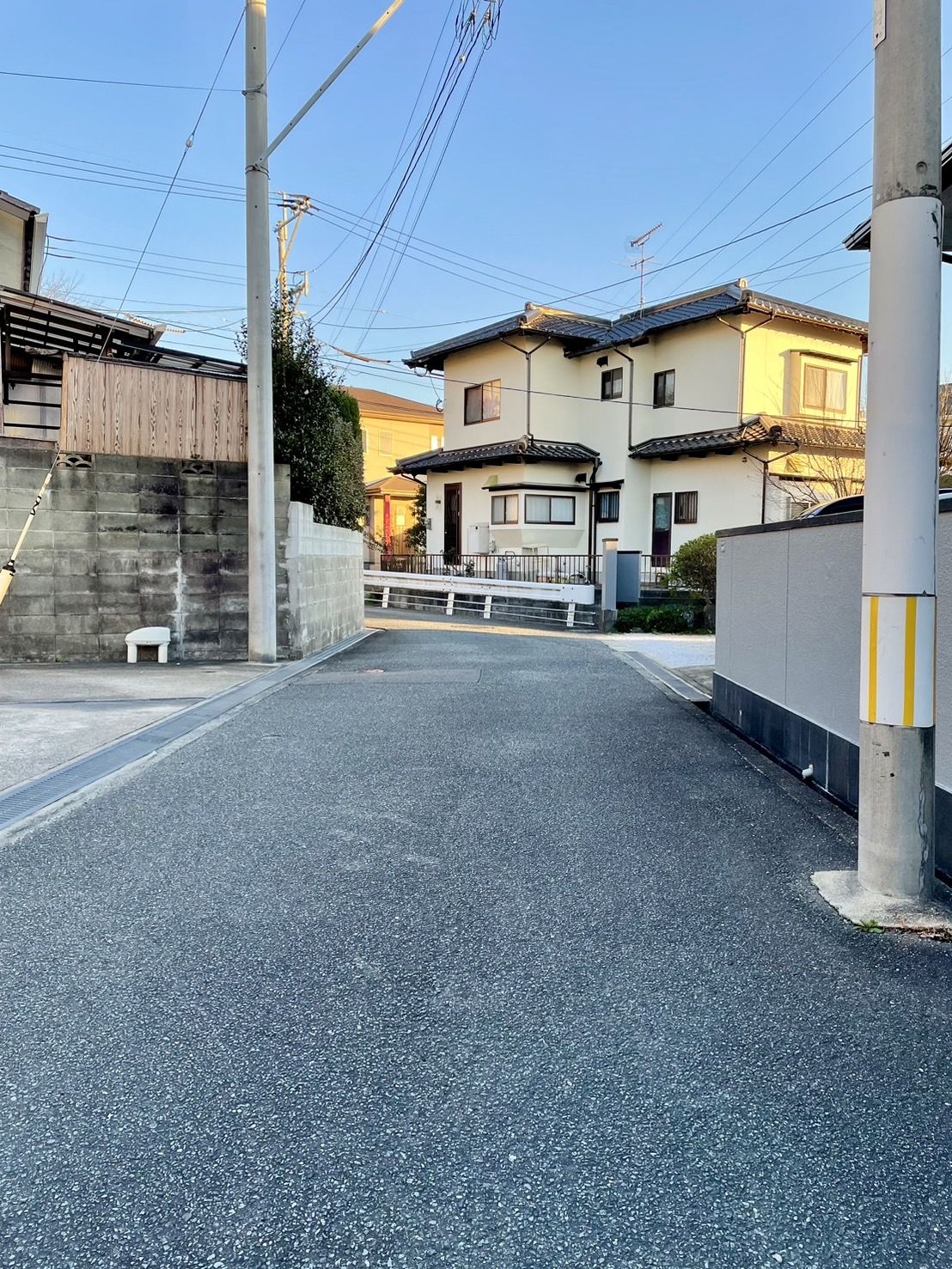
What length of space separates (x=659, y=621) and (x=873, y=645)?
13312mm

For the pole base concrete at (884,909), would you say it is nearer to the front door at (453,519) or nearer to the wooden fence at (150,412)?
the wooden fence at (150,412)

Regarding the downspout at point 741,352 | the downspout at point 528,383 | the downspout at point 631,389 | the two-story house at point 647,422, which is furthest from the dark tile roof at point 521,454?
the downspout at point 741,352

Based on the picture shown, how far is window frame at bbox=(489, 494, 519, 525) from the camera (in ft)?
79.5

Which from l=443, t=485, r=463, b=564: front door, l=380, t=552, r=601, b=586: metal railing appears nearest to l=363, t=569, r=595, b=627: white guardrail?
l=380, t=552, r=601, b=586: metal railing

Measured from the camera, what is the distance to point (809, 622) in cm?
528

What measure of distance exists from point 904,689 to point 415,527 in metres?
28.5

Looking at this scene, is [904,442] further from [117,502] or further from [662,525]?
[662,525]

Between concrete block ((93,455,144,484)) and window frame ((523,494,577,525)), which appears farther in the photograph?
window frame ((523,494,577,525))

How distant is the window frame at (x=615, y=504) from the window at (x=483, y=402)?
12.0 ft

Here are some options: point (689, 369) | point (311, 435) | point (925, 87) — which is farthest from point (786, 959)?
point (689, 369)

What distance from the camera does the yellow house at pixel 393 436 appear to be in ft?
128

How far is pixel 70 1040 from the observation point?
2.47m

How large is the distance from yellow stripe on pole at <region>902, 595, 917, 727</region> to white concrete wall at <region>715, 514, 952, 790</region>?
43 cm

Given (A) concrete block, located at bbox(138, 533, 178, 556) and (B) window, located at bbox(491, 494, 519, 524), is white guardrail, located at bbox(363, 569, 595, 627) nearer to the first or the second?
(B) window, located at bbox(491, 494, 519, 524)
